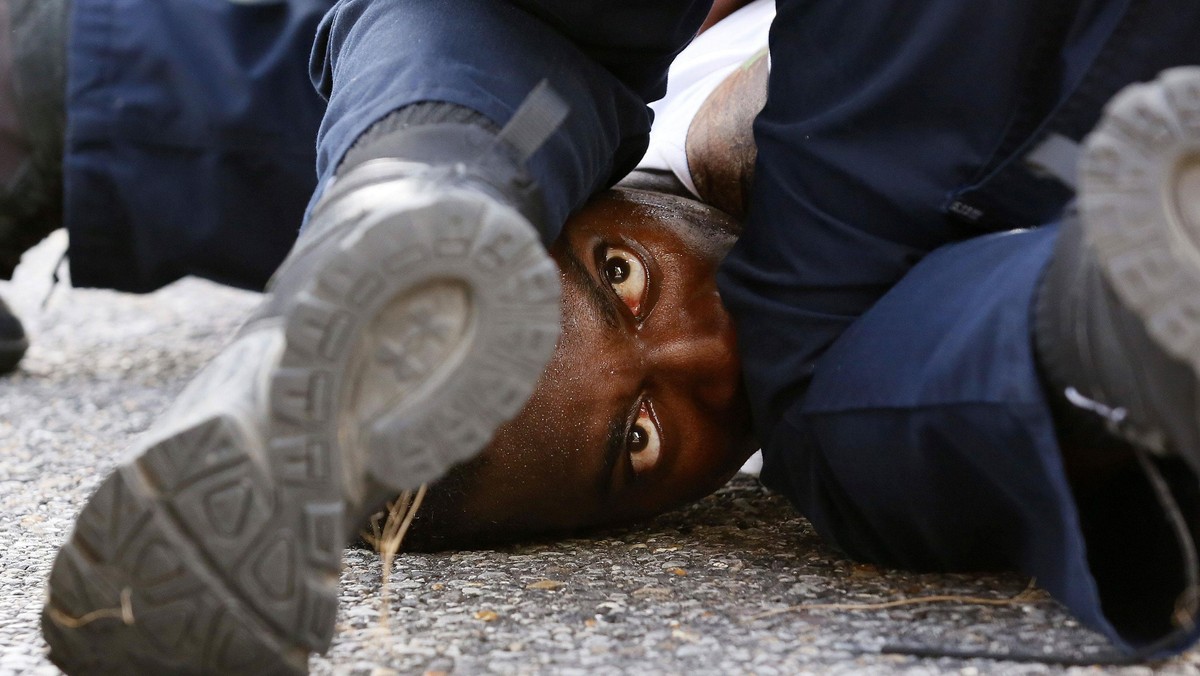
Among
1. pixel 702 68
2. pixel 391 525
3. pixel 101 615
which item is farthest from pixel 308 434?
pixel 702 68

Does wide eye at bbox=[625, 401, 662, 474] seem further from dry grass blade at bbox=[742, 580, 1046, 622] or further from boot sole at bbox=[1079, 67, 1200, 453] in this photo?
boot sole at bbox=[1079, 67, 1200, 453]

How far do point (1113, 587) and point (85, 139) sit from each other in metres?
1.54

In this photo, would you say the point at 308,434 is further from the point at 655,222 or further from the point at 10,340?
the point at 10,340

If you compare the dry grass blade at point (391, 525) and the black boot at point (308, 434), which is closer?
the black boot at point (308, 434)

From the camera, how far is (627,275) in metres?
1.20

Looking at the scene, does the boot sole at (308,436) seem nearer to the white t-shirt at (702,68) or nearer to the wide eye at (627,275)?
the wide eye at (627,275)

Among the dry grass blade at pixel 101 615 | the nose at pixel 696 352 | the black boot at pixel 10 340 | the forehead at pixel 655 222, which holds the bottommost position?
the black boot at pixel 10 340

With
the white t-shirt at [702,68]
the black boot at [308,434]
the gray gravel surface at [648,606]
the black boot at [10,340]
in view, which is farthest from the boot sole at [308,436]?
the black boot at [10,340]

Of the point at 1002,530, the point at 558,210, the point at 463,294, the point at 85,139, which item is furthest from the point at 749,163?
the point at 85,139

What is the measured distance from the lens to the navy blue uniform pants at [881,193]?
0.87 metres

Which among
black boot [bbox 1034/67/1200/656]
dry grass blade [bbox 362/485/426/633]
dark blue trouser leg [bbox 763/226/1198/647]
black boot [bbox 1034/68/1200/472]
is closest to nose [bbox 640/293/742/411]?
dark blue trouser leg [bbox 763/226/1198/647]

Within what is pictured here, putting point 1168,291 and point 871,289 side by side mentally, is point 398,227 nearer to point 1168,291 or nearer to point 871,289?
point 1168,291

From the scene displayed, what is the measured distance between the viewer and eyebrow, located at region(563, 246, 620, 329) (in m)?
1.14

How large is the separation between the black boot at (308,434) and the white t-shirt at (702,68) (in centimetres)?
79
